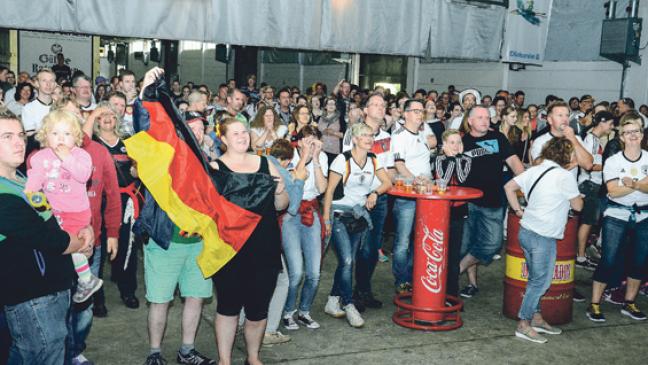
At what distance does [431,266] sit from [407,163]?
119 cm

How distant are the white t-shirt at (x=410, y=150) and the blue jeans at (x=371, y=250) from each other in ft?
1.50

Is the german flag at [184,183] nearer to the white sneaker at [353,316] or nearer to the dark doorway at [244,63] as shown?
the white sneaker at [353,316]

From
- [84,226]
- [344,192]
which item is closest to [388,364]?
[344,192]

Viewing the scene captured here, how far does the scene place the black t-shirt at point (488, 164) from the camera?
6531 mm

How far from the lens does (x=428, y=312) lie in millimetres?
6012

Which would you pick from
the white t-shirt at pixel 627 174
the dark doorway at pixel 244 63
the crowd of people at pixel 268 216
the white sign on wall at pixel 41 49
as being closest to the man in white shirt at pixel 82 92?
the crowd of people at pixel 268 216

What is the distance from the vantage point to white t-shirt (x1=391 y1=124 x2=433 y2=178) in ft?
22.1

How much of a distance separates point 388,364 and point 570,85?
43.7 ft

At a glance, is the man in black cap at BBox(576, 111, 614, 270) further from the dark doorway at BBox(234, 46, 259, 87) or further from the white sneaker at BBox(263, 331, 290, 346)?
the dark doorway at BBox(234, 46, 259, 87)

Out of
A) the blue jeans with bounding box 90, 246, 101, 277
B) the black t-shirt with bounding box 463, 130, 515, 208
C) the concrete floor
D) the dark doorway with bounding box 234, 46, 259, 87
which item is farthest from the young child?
the dark doorway with bounding box 234, 46, 259, 87

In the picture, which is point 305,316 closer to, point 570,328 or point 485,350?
point 485,350

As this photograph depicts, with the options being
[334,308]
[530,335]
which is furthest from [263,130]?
[530,335]

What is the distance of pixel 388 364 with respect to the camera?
5.18 meters

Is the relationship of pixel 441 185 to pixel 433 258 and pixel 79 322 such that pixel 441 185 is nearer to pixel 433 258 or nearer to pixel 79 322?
pixel 433 258
